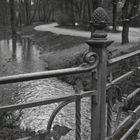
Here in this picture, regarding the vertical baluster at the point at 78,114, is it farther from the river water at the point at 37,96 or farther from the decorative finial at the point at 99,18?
the river water at the point at 37,96

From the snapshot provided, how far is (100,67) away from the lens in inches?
90.9

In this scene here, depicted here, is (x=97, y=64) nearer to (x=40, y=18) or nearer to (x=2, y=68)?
(x=2, y=68)

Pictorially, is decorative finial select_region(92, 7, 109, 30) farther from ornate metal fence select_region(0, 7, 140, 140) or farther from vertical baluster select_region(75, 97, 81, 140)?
vertical baluster select_region(75, 97, 81, 140)

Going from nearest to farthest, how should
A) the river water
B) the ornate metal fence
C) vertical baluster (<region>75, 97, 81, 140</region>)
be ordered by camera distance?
the ornate metal fence → vertical baluster (<region>75, 97, 81, 140</region>) → the river water

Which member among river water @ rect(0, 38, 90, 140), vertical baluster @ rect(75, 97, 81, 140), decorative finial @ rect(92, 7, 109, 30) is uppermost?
decorative finial @ rect(92, 7, 109, 30)

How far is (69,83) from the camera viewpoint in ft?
40.1

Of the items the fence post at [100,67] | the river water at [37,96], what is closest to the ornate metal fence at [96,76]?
the fence post at [100,67]

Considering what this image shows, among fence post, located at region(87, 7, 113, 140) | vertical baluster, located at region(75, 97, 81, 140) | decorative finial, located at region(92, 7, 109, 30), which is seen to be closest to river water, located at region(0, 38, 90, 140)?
fence post, located at region(87, 7, 113, 140)

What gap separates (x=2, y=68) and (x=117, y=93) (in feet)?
44.0

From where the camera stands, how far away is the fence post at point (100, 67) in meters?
2.25

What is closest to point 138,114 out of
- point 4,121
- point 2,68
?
point 4,121

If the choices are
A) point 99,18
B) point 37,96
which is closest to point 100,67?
point 99,18

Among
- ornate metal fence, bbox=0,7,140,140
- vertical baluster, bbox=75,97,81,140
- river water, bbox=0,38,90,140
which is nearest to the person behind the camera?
ornate metal fence, bbox=0,7,140,140

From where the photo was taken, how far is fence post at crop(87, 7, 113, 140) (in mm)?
2254
